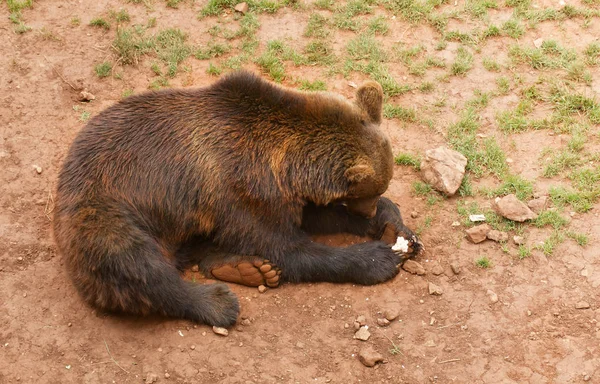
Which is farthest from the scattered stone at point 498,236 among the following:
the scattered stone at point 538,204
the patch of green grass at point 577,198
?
the patch of green grass at point 577,198

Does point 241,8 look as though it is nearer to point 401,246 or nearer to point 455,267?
point 401,246

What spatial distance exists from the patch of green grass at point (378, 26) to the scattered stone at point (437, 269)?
3740mm

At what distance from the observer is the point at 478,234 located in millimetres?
6941

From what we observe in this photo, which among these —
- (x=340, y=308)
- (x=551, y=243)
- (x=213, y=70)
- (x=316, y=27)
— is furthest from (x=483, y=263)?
(x=316, y=27)

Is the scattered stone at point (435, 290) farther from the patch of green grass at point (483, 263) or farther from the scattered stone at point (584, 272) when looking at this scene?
the scattered stone at point (584, 272)

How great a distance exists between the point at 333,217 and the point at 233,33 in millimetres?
3346

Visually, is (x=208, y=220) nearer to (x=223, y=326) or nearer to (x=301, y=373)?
(x=223, y=326)

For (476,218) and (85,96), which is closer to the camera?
(476,218)

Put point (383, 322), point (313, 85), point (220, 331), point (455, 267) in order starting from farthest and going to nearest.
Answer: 1. point (313, 85)
2. point (455, 267)
3. point (383, 322)
4. point (220, 331)

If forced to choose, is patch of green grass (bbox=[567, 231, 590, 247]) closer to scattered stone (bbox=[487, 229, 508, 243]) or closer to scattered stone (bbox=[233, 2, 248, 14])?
scattered stone (bbox=[487, 229, 508, 243])

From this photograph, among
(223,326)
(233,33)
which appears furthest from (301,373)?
(233,33)

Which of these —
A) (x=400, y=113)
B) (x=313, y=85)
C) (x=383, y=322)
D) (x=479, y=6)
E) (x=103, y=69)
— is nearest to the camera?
(x=383, y=322)

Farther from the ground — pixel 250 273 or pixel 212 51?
pixel 212 51

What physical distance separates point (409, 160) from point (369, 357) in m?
2.63
